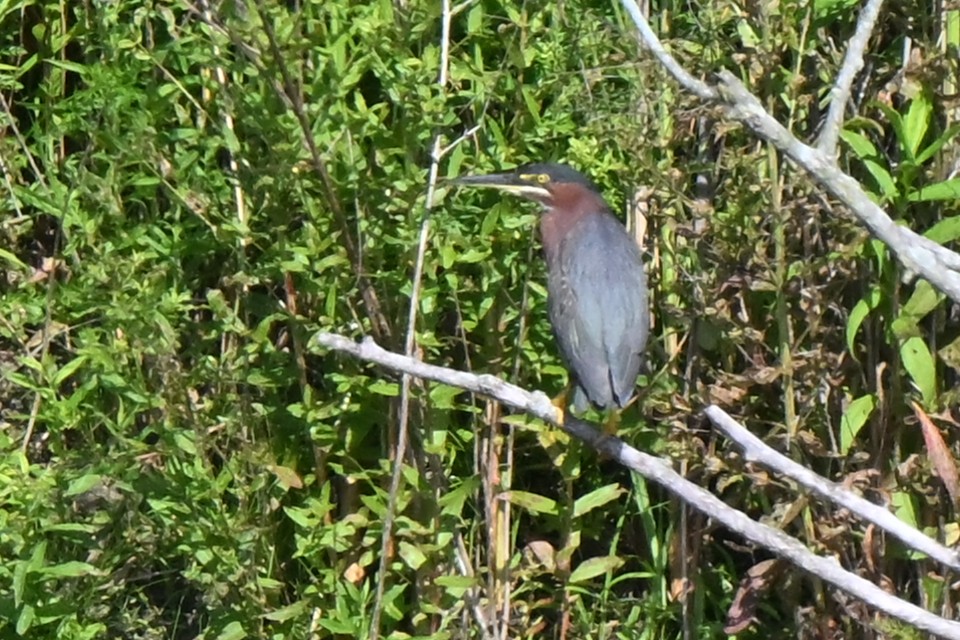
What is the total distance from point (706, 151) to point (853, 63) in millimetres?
974

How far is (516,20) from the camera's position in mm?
3135

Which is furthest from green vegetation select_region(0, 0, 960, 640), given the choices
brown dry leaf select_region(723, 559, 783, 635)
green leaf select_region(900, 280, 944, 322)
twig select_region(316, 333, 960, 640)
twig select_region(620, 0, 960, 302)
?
twig select_region(620, 0, 960, 302)

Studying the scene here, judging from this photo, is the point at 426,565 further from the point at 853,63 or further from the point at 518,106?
the point at 853,63

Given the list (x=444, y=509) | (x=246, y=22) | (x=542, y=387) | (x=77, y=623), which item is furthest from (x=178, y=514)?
(x=246, y=22)

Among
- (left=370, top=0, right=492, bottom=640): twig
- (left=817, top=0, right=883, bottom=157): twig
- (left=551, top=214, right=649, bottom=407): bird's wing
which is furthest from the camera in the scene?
(left=551, top=214, right=649, bottom=407): bird's wing

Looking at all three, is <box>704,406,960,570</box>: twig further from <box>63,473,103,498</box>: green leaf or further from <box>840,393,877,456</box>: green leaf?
<box>63,473,103,498</box>: green leaf

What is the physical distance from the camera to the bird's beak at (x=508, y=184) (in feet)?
10.3

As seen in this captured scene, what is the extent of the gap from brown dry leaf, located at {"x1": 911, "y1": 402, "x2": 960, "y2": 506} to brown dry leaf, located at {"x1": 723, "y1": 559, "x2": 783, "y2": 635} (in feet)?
1.56

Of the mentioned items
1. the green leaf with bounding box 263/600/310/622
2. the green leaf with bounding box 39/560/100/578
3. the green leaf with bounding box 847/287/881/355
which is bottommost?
the green leaf with bounding box 263/600/310/622

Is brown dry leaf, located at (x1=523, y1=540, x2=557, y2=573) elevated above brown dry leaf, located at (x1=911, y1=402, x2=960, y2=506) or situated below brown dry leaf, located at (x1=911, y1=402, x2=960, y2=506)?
below

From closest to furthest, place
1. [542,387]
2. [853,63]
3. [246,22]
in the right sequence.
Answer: [853,63], [246,22], [542,387]

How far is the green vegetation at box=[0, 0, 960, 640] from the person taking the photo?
3.08 meters

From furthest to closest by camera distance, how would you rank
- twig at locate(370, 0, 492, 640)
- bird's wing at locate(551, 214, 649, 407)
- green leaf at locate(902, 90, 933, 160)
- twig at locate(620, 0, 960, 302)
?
bird's wing at locate(551, 214, 649, 407), twig at locate(370, 0, 492, 640), green leaf at locate(902, 90, 933, 160), twig at locate(620, 0, 960, 302)

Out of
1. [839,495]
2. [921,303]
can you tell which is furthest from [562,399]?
[839,495]
